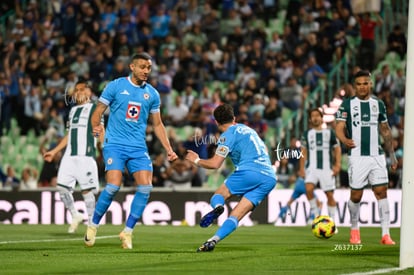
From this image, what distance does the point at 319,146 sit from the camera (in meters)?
19.0

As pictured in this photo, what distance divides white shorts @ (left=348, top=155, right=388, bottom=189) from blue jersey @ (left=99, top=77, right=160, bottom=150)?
10.8ft

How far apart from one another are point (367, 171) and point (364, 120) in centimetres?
69

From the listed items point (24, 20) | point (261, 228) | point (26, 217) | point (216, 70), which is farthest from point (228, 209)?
point (24, 20)

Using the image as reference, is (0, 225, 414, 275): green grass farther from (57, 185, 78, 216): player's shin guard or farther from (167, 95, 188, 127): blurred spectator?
(167, 95, 188, 127): blurred spectator

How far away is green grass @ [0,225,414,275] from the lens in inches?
391

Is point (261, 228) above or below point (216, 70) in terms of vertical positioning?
below

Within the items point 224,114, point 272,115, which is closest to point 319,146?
point 272,115

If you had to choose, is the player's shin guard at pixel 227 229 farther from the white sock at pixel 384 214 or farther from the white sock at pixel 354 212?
the white sock at pixel 384 214

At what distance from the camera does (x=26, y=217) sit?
21141 millimetres

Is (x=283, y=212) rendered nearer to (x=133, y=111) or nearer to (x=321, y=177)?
(x=321, y=177)

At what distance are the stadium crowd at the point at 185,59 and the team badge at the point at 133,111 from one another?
30.8 ft

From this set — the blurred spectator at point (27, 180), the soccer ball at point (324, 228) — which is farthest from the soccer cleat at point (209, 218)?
the blurred spectator at point (27, 180)

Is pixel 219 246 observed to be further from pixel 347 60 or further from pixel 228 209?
pixel 347 60

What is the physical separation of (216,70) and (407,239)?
17.3m
